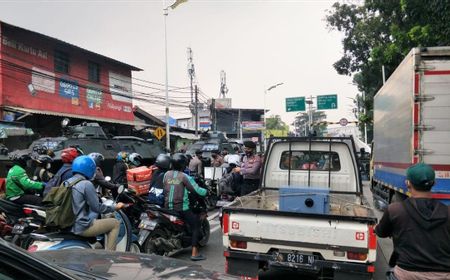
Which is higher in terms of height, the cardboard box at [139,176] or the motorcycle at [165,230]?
the cardboard box at [139,176]

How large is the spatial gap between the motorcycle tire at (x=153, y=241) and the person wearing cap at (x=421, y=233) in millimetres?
3933

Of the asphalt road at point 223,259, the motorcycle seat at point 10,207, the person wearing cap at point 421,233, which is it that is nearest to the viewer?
the person wearing cap at point 421,233

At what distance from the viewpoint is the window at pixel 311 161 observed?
7160 mm

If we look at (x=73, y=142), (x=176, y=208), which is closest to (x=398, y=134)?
(x=176, y=208)

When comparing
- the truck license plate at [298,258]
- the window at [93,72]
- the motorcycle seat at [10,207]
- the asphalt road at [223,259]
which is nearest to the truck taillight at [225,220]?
the truck license plate at [298,258]

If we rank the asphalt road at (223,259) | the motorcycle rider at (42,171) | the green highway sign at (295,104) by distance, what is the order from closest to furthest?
the asphalt road at (223,259) → the motorcycle rider at (42,171) → the green highway sign at (295,104)

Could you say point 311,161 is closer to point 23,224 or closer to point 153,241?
point 153,241

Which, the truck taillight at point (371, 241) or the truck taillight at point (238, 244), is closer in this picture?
the truck taillight at point (371, 241)

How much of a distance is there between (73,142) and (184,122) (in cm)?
A: 5312

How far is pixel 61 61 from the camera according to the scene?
24906 mm

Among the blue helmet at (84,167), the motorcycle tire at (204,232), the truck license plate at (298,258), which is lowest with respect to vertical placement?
the motorcycle tire at (204,232)

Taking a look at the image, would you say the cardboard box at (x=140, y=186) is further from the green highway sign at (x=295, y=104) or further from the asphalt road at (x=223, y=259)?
the green highway sign at (x=295, y=104)

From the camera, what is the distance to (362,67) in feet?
96.6

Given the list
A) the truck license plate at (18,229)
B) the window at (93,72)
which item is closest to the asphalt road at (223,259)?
the truck license plate at (18,229)
